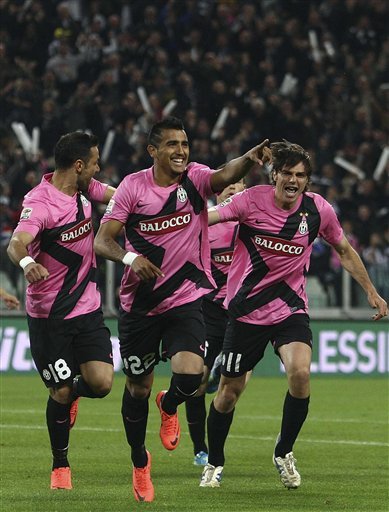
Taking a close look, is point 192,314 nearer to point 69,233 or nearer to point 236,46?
point 69,233

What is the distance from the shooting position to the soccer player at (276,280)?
382 inches

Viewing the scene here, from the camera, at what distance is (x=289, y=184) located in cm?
975

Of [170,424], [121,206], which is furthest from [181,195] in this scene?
[170,424]

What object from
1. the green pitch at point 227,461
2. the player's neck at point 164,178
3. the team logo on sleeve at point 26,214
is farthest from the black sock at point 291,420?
the team logo on sleeve at point 26,214

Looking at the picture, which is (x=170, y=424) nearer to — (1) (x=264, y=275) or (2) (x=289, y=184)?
(1) (x=264, y=275)

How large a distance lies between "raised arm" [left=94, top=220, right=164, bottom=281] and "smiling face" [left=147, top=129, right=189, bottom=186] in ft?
1.65

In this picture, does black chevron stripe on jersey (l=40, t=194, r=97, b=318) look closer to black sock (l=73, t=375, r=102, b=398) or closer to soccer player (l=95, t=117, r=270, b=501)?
soccer player (l=95, t=117, r=270, b=501)

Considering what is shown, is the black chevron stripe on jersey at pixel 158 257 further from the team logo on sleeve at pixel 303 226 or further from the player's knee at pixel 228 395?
the player's knee at pixel 228 395

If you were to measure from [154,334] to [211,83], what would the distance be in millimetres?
15917

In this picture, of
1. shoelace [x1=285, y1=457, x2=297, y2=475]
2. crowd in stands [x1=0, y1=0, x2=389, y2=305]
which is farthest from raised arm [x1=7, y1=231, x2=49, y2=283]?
crowd in stands [x1=0, y1=0, x2=389, y2=305]

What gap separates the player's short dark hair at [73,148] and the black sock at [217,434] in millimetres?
2091

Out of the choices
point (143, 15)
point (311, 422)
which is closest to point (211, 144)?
point (143, 15)

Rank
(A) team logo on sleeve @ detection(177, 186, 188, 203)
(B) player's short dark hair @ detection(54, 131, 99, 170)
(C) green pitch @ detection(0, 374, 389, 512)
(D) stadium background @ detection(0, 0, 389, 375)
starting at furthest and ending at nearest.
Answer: (D) stadium background @ detection(0, 0, 389, 375) → (B) player's short dark hair @ detection(54, 131, 99, 170) → (A) team logo on sleeve @ detection(177, 186, 188, 203) → (C) green pitch @ detection(0, 374, 389, 512)

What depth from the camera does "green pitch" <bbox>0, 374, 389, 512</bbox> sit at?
29.6 feet
